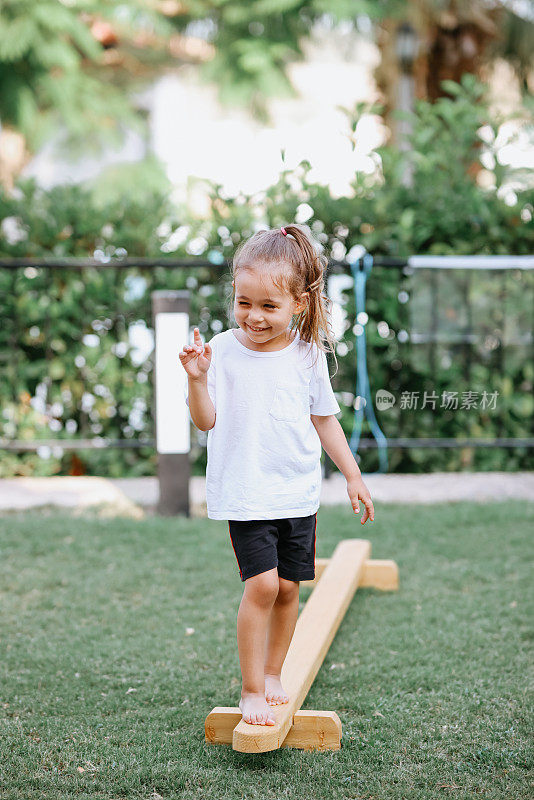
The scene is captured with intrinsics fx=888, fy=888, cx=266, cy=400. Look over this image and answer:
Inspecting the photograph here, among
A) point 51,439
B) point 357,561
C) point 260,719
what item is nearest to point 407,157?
point 51,439

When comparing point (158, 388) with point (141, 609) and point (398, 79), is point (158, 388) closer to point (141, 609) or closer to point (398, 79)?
point (141, 609)

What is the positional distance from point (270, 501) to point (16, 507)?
10.5ft

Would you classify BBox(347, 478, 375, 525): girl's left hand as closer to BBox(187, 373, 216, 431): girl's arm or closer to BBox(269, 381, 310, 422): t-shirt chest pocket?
BBox(269, 381, 310, 422): t-shirt chest pocket

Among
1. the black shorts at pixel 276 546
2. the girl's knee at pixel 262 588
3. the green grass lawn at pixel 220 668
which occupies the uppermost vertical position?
the black shorts at pixel 276 546

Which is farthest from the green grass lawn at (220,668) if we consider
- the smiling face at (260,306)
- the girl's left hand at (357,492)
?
the smiling face at (260,306)

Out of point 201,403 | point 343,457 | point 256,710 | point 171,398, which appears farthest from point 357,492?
point 171,398

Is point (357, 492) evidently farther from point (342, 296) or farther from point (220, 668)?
point (342, 296)

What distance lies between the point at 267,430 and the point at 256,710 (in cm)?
70

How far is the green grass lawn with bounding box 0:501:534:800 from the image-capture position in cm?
214

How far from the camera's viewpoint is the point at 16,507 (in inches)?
201

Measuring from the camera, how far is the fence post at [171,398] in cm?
464

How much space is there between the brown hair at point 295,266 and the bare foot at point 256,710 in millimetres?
932

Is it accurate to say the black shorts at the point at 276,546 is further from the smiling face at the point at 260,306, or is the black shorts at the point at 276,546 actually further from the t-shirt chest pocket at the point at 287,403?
the smiling face at the point at 260,306

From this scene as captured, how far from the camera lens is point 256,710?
7.28 feet
